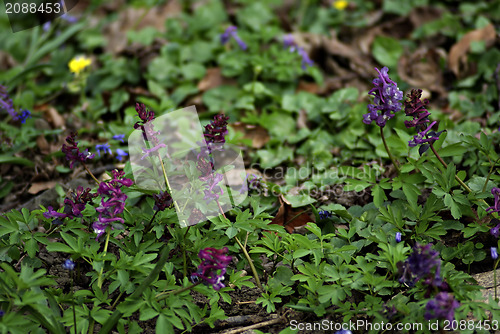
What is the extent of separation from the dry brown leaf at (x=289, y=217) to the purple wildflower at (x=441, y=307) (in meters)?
0.85

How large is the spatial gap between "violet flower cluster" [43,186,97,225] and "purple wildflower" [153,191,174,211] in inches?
10.8

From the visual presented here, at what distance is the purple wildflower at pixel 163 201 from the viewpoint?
1.92 meters

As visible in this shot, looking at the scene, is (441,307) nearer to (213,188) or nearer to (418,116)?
(418,116)

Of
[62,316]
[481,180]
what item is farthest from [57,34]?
[481,180]

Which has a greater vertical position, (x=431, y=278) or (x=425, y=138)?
(x=425, y=138)

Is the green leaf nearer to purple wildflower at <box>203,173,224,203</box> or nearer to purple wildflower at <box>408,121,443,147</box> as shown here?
purple wildflower at <box>408,121,443,147</box>

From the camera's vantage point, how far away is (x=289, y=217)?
7.95 feet

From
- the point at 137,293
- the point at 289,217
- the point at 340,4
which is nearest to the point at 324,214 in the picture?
the point at 289,217

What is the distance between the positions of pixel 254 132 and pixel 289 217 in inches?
34.8

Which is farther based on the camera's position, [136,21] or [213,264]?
[136,21]

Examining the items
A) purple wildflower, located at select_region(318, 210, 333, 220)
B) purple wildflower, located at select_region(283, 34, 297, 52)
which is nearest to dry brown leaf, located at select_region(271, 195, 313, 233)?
purple wildflower, located at select_region(318, 210, 333, 220)

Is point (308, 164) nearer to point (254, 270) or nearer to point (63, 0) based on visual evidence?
point (254, 270)

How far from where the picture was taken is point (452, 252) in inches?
76.2

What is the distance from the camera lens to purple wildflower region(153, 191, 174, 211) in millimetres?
1916
